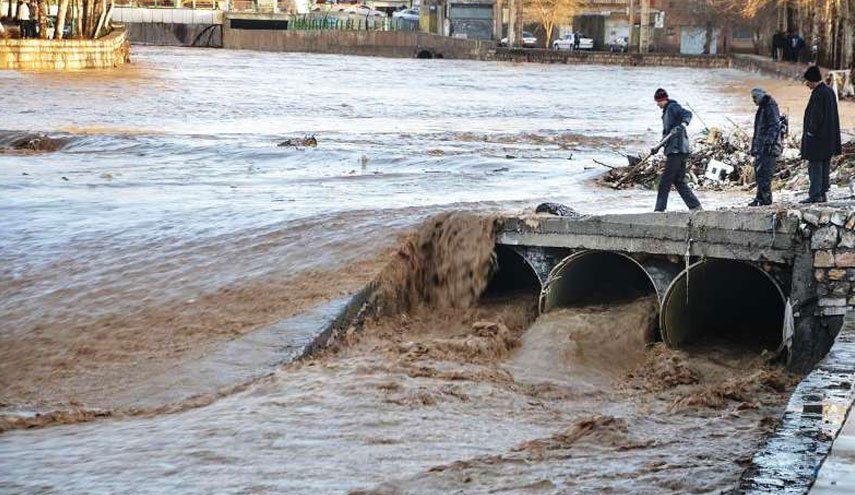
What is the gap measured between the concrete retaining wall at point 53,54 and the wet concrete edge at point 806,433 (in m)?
A: 50.0

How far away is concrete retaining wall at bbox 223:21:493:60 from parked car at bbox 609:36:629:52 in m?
10.4

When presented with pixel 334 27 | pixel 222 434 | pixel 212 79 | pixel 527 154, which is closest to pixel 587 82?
pixel 212 79

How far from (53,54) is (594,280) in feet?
151

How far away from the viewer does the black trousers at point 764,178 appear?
14820mm

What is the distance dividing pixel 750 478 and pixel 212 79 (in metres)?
51.3

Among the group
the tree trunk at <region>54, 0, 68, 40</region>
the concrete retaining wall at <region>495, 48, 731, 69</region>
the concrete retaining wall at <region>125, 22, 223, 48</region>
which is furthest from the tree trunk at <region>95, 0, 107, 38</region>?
the concrete retaining wall at <region>125, 22, 223, 48</region>

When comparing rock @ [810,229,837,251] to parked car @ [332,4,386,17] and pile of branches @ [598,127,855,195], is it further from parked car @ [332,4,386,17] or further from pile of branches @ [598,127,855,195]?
parked car @ [332,4,386,17]

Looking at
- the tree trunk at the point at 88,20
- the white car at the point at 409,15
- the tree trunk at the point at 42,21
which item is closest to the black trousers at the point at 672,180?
the tree trunk at the point at 42,21

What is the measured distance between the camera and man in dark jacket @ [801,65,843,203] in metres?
14.2

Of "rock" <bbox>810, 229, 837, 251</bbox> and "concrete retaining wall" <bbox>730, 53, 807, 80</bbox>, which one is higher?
"concrete retaining wall" <bbox>730, 53, 807, 80</bbox>

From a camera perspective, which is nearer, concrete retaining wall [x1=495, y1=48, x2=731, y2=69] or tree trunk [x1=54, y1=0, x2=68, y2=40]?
tree trunk [x1=54, y1=0, x2=68, y2=40]

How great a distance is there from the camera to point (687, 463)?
830 centimetres

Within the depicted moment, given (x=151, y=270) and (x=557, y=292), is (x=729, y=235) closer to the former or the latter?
(x=557, y=292)

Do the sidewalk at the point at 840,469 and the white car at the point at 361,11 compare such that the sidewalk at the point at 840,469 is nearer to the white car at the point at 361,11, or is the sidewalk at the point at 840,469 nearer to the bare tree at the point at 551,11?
the bare tree at the point at 551,11
